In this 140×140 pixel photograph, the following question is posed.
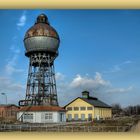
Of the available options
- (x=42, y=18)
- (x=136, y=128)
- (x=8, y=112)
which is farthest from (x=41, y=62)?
(x=136, y=128)

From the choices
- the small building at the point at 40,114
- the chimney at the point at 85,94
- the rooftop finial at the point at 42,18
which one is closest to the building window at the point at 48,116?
the small building at the point at 40,114

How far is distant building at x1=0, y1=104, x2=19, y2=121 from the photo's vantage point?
7.29 metres

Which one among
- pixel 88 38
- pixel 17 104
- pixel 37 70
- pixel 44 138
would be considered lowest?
pixel 44 138

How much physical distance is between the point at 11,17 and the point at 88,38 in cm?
151

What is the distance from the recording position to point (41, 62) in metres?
7.44

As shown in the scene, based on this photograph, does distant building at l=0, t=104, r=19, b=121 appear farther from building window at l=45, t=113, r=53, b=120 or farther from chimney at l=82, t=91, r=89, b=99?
chimney at l=82, t=91, r=89, b=99

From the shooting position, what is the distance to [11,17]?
711 centimetres

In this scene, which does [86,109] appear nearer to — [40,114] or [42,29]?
[40,114]

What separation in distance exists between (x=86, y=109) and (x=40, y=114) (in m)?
0.91

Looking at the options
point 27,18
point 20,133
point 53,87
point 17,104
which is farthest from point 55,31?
point 20,133

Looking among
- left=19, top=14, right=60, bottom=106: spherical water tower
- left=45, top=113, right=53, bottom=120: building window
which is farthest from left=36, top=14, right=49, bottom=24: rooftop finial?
left=45, top=113, right=53, bottom=120: building window

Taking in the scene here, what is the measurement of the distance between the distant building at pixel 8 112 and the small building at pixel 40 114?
0.10m

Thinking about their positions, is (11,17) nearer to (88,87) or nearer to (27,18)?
(27,18)

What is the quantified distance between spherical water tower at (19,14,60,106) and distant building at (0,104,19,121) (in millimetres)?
202
